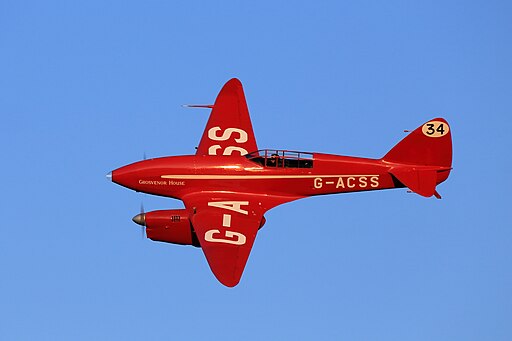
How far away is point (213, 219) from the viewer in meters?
40.0

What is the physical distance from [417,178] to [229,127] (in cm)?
752

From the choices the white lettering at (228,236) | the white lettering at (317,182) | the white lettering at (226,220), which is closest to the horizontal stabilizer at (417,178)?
the white lettering at (317,182)

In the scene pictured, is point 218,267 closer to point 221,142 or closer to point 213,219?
point 213,219

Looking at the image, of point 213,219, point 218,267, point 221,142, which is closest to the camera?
point 218,267

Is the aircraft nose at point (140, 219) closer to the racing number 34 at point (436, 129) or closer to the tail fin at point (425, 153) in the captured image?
the tail fin at point (425, 153)

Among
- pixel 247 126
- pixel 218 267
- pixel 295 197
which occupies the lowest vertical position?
A: pixel 218 267

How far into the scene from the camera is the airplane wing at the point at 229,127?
1693 inches

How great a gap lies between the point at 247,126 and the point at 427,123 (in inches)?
272

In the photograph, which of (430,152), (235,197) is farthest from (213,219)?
(430,152)

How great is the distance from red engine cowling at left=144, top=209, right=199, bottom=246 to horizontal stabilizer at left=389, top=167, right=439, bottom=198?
26.0 ft

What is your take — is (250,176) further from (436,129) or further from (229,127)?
(436,129)

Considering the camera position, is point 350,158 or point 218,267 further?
point 350,158

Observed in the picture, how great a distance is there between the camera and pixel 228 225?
130 ft

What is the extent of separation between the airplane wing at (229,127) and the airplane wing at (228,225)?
90.4 inches
